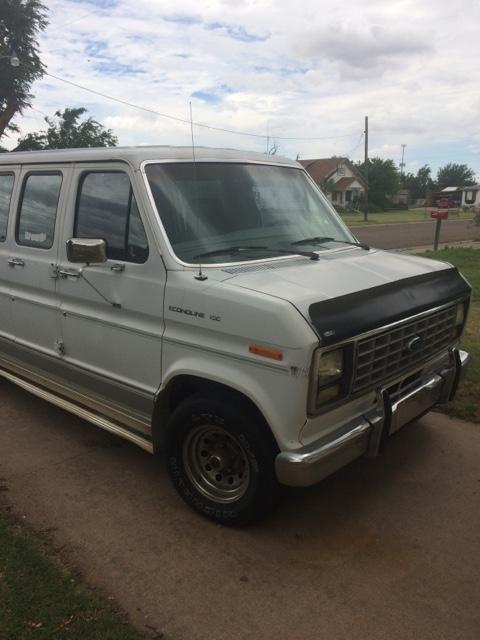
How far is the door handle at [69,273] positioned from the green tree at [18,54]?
37.8 metres

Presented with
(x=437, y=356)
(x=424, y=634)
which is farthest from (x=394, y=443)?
(x=424, y=634)

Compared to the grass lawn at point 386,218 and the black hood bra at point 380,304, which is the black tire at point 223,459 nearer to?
the black hood bra at point 380,304

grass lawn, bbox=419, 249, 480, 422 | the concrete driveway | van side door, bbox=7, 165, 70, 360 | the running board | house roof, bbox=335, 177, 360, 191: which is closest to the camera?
the concrete driveway

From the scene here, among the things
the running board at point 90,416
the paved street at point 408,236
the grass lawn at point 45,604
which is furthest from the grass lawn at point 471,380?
the paved street at point 408,236

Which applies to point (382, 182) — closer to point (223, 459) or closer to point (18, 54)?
point (18, 54)

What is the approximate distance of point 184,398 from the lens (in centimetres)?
338

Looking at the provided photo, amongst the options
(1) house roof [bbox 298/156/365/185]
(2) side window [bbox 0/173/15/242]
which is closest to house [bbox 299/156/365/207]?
(1) house roof [bbox 298/156/365/185]

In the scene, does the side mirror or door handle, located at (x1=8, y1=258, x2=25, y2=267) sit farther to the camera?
door handle, located at (x1=8, y1=258, x2=25, y2=267)

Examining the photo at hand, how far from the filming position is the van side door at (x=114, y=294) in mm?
3283

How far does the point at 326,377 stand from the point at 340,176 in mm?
69974

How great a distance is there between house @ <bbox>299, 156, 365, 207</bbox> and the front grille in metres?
62.2

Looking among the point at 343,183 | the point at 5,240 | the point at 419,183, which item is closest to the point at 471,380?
the point at 5,240

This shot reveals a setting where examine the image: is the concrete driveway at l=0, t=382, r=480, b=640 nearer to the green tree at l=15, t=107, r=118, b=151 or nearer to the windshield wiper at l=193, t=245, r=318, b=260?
the windshield wiper at l=193, t=245, r=318, b=260

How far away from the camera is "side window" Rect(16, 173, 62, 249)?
158 inches
